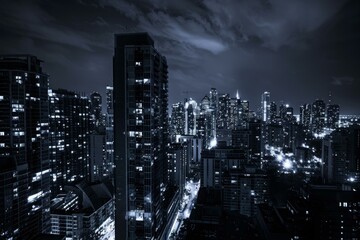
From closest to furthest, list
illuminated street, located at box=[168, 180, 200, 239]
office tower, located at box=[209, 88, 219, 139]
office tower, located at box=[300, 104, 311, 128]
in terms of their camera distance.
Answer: illuminated street, located at box=[168, 180, 200, 239] < office tower, located at box=[209, 88, 219, 139] < office tower, located at box=[300, 104, 311, 128]

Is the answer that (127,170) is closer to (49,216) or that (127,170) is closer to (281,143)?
(49,216)

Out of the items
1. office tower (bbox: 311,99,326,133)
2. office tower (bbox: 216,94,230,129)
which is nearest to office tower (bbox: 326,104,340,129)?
office tower (bbox: 311,99,326,133)

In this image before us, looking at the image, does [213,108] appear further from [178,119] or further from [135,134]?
[135,134]

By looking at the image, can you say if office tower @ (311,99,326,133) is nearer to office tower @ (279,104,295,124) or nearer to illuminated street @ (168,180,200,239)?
office tower @ (279,104,295,124)

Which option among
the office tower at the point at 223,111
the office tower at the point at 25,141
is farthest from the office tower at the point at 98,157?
the office tower at the point at 223,111

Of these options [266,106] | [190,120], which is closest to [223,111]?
[190,120]

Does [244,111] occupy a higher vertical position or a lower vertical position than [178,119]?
higher

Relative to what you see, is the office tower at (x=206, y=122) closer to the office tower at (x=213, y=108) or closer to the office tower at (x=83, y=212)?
the office tower at (x=213, y=108)
